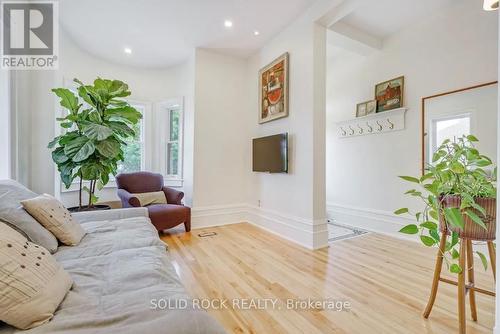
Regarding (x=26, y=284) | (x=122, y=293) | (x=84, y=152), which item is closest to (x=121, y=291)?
(x=122, y=293)

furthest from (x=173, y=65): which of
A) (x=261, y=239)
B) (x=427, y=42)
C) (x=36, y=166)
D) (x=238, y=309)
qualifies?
(x=238, y=309)

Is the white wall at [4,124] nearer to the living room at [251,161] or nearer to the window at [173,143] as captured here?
the living room at [251,161]

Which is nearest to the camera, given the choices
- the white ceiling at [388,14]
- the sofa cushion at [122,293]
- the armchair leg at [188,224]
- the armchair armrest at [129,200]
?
the sofa cushion at [122,293]

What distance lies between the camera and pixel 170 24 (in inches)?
122

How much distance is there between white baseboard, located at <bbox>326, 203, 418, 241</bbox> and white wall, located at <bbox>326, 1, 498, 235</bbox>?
0.02m

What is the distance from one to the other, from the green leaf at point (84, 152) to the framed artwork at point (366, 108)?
143 inches

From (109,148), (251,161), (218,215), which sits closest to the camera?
(109,148)

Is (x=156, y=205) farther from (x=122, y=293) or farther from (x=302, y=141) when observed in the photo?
(x=122, y=293)

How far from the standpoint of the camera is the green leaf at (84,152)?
2.40 meters

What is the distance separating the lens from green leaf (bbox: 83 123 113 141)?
2.41 meters

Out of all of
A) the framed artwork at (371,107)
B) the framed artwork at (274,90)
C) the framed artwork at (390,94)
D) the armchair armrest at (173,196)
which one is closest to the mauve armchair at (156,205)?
the armchair armrest at (173,196)

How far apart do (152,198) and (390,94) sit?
379cm

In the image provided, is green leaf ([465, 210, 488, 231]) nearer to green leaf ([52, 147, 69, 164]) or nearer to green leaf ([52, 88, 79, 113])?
green leaf ([52, 147, 69, 164])

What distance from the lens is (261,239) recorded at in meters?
3.18
